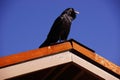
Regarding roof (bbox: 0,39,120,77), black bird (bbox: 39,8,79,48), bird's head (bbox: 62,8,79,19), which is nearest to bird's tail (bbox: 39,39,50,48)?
black bird (bbox: 39,8,79,48)

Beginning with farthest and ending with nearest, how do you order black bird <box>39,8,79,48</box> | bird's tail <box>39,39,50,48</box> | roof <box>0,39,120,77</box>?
black bird <box>39,8,79,48</box>, bird's tail <box>39,39,50,48</box>, roof <box>0,39,120,77</box>

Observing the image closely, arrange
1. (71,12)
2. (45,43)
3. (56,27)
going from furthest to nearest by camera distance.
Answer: (71,12), (56,27), (45,43)

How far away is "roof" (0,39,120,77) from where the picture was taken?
14.5 feet

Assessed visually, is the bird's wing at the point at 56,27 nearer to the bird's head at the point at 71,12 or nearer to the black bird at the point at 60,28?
the black bird at the point at 60,28

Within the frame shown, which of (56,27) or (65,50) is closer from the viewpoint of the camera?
(65,50)

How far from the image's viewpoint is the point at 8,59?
4.43m

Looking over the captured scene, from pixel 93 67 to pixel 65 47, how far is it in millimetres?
430

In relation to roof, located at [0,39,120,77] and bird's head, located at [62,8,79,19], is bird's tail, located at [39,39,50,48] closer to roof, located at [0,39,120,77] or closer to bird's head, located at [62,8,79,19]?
bird's head, located at [62,8,79,19]

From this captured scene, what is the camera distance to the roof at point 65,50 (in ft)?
14.5

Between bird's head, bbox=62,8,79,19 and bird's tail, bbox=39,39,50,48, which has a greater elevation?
bird's head, bbox=62,8,79,19

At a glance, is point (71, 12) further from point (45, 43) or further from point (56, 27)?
point (45, 43)

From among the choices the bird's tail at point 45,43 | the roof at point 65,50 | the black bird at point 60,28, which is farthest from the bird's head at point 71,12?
the roof at point 65,50

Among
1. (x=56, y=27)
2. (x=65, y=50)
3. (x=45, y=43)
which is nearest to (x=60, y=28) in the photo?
(x=56, y=27)

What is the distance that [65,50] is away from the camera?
461 centimetres
